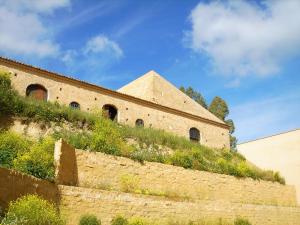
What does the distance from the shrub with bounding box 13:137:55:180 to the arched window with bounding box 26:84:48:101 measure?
9166mm

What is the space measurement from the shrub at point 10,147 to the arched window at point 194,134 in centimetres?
1656

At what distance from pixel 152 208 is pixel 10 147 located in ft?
19.7

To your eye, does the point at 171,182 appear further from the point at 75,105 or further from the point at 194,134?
the point at 194,134

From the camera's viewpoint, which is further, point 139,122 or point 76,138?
point 139,122

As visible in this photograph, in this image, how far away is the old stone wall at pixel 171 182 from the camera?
16.0m

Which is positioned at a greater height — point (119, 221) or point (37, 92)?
point (37, 92)

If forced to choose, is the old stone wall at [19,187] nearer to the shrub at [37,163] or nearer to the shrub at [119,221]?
the shrub at [37,163]

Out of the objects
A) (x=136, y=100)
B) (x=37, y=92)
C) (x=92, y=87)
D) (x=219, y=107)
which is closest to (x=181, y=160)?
(x=136, y=100)

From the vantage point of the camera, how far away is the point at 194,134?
30.6 meters

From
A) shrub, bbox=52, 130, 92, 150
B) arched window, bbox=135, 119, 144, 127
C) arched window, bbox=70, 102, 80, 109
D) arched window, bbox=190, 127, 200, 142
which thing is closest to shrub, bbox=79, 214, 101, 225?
shrub, bbox=52, 130, 92, 150

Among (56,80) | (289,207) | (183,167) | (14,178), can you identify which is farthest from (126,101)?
(14,178)

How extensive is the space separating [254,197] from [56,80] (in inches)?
534

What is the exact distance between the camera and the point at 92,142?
56.4ft

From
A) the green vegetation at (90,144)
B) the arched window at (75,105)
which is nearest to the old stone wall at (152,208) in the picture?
the green vegetation at (90,144)
